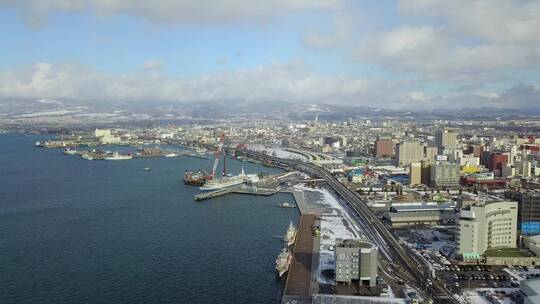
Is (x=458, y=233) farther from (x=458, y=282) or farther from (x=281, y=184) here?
(x=281, y=184)

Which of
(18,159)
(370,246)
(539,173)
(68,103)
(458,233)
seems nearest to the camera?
(370,246)

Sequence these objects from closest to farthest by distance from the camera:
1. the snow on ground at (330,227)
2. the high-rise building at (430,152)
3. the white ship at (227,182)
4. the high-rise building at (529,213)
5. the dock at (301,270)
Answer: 1. the dock at (301,270)
2. the snow on ground at (330,227)
3. the high-rise building at (529,213)
4. the white ship at (227,182)
5. the high-rise building at (430,152)

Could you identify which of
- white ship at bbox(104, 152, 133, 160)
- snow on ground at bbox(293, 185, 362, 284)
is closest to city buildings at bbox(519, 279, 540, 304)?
snow on ground at bbox(293, 185, 362, 284)

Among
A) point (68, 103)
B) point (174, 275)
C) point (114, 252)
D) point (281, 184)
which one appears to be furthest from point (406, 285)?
point (68, 103)

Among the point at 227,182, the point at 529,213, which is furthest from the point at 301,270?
the point at 227,182

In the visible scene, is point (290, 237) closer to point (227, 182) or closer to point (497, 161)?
point (227, 182)

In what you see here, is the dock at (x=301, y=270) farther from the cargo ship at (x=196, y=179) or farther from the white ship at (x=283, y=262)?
the cargo ship at (x=196, y=179)

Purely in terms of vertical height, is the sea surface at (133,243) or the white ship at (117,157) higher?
the white ship at (117,157)

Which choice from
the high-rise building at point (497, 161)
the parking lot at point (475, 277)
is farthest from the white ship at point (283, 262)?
the high-rise building at point (497, 161)
